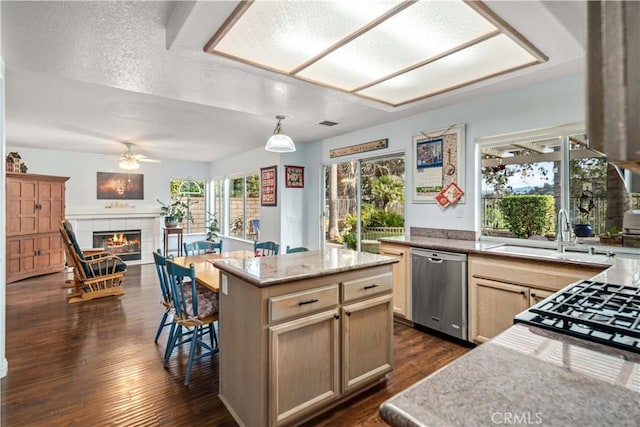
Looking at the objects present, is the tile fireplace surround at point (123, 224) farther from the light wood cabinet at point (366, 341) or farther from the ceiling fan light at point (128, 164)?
the light wood cabinet at point (366, 341)

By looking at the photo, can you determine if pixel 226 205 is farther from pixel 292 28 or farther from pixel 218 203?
pixel 292 28

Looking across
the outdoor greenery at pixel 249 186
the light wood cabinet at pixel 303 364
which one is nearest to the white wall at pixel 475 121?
the light wood cabinet at pixel 303 364

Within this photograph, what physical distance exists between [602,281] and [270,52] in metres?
2.30

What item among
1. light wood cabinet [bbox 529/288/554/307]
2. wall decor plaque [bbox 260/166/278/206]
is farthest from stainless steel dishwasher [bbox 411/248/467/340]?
wall decor plaque [bbox 260/166/278/206]

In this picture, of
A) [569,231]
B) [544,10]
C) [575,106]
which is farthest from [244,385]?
[575,106]

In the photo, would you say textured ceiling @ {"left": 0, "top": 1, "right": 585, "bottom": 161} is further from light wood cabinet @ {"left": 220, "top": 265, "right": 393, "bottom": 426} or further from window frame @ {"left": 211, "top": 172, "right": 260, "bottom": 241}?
window frame @ {"left": 211, "top": 172, "right": 260, "bottom": 241}

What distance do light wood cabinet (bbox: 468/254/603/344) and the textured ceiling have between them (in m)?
1.51

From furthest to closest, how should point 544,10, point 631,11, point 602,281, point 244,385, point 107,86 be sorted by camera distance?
point 107,86 < point 244,385 < point 544,10 < point 602,281 < point 631,11

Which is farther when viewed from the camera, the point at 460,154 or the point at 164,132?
the point at 164,132

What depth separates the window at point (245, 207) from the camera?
690cm

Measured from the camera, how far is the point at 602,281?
1543 mm

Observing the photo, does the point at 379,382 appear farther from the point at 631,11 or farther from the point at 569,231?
the point at 631,11

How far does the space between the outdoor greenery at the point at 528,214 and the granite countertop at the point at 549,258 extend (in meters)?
0.28

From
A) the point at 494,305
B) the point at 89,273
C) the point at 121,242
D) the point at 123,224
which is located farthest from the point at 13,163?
the point at 494,305
